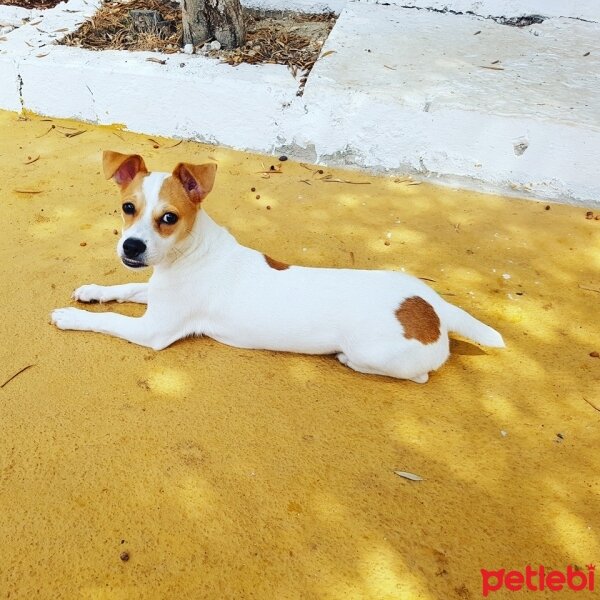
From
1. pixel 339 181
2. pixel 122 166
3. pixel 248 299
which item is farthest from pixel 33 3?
pixel 248 299

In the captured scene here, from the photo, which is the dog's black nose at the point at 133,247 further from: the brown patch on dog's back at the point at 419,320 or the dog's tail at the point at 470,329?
the dog's tail at the point at 470,329

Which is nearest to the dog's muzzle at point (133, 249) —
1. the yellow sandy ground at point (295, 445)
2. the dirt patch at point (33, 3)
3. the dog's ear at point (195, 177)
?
the dog's ear at point (195, 177)

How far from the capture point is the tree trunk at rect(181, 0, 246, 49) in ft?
17.9

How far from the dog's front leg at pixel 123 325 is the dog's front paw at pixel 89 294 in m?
0.17

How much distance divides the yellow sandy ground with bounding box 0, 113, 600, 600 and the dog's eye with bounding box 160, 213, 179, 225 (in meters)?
0.82

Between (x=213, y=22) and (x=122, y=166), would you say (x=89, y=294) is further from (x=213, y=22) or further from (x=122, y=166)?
(x=213, y=22)

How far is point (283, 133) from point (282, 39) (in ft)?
A: 4.52

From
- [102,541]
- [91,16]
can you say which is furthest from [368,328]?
[91,16]

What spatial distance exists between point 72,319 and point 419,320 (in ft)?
6.63

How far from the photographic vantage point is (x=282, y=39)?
586 centimetres

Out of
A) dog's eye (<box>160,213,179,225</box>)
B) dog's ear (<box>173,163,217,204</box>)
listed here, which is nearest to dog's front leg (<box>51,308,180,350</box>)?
dog's eye (<box>160,213,179,225</box>)

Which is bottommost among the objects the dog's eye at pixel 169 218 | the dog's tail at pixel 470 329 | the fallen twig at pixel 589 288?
the fallen twig at pixel 589 288

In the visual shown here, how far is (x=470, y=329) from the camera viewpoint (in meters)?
3.14

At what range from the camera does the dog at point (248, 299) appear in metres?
2.88
